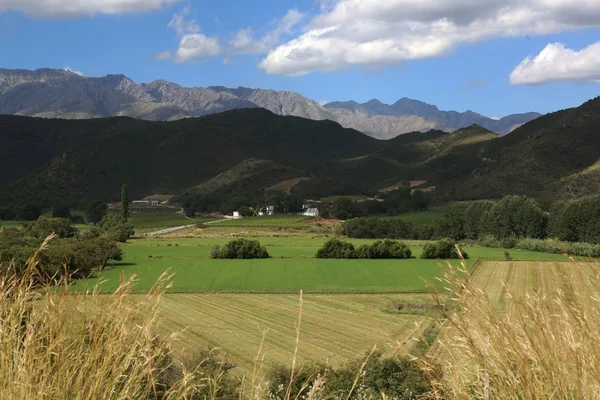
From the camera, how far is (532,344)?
160 inches

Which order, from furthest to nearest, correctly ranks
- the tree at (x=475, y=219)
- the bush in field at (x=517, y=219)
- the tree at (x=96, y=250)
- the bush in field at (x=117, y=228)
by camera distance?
the tree at (x=475, y=219)
the bush in field at (x=517, y=219)
the bush in field at (x=117, y=228)
the tree at (x=96, y=250)

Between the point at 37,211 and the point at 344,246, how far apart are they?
7587cm

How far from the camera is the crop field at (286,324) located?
2758cm

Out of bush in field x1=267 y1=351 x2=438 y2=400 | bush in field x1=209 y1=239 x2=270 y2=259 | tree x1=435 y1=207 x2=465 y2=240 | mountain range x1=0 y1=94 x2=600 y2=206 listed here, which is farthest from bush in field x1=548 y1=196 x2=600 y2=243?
bush in field x1=267 y1=351 x2=438 y2=400

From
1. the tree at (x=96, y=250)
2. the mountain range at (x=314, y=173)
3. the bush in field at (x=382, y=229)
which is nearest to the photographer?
the tree at (x=96, y=250)

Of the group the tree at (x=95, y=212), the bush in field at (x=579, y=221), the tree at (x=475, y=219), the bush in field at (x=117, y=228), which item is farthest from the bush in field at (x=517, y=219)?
the tree at (x=95, y=212)

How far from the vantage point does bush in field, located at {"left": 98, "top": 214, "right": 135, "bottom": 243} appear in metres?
79.0

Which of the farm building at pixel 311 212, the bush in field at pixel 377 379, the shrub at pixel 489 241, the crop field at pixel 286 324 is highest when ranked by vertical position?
the bush in field at pixel 377 379

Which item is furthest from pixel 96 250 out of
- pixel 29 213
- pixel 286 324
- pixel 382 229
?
pixel 29 213

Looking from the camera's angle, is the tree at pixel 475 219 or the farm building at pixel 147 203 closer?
the tree at pixel 475 219

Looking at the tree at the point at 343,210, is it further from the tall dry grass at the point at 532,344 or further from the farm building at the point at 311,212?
the tall dry grass at the point at 532,344

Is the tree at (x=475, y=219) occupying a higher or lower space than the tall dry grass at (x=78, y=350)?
lower

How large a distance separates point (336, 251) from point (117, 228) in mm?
33028

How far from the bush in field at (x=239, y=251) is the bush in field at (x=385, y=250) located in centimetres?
1086
